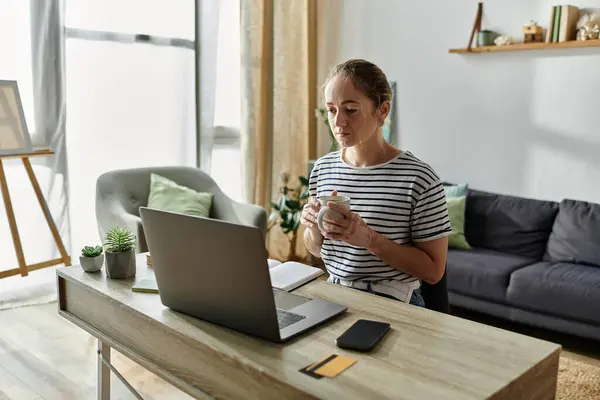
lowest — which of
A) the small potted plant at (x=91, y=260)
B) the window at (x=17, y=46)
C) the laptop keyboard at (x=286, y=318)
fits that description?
the laptop keyboard at (x=286, y=318)

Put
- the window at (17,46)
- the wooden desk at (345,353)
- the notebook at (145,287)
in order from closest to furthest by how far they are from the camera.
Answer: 1. the wooden desk at (345,353)
2. the notebook at (145,287)
3. the window at (17,46)

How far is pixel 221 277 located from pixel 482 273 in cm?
231

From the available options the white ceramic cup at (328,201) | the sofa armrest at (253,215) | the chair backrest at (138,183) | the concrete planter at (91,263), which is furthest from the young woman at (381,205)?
the chair backrest at (138,183)

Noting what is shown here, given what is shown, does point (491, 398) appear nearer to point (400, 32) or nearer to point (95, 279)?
point (95, 279)

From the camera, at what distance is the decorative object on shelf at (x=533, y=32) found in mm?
3555

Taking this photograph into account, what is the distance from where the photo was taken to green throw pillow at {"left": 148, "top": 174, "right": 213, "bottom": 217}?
3.44 meters

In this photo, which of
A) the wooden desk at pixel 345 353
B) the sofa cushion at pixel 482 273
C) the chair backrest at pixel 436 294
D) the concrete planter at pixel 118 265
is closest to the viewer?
the wooden desk at pixel 345 353

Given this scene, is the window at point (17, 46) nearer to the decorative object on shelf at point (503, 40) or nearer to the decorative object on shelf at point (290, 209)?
the decorative object on shelf at point (290, 209)

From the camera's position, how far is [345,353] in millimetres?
1182

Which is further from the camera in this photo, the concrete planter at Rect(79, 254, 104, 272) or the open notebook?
the concrete planter at Rect(79, 254, 104, 272)

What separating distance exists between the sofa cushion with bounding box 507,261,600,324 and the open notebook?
1.77 meters

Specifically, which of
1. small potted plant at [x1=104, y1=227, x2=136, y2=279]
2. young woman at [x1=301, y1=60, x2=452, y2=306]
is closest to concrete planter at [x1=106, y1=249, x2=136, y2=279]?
small potted plant at [x1=104, y1=227, x2=136, y2=279]

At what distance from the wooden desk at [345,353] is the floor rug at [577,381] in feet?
4.72

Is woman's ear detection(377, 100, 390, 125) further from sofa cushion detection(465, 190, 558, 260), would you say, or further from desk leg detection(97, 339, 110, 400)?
sofa cushion detection(465, 190, 558, 260)
